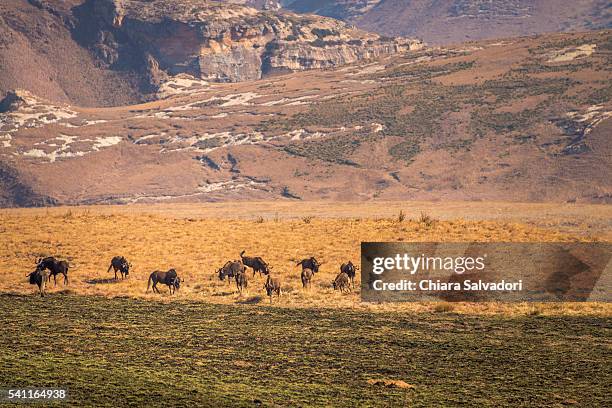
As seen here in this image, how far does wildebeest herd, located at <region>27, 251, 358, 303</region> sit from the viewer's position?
27.1 metres

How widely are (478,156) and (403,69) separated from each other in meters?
42.1

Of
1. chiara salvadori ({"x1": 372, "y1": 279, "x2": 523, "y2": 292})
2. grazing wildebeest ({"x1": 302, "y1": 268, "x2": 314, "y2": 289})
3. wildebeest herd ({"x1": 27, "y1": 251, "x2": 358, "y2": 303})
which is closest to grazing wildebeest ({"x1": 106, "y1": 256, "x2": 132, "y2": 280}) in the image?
wildebeest herd ({"x1": 27, "y1": 251, "x2": 358, "y2": 303})

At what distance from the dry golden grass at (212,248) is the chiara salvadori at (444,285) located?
1.40 m

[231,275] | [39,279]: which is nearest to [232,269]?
[231,275]

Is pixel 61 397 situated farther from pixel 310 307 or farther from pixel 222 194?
pixel 222 194

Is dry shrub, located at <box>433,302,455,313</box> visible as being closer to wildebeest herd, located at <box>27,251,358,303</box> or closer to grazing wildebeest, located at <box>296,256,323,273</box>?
wildebeest herd, located at <box>27,251,358,303</box>

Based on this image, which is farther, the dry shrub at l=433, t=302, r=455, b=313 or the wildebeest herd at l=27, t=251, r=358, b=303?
the wildebeest herd at l=27, t=251, r=358, b=303

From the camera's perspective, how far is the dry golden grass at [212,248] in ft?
88.8

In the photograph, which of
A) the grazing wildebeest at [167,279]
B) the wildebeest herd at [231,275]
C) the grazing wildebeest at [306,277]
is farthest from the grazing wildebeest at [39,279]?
the grazing wildebeest at [306,277]

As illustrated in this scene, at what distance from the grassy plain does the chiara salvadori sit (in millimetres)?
3347

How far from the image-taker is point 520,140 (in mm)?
116500

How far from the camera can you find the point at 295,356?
60.8 feet

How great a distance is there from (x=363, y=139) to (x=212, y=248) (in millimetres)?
90383

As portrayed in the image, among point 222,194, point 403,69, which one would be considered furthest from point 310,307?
point 403,69
